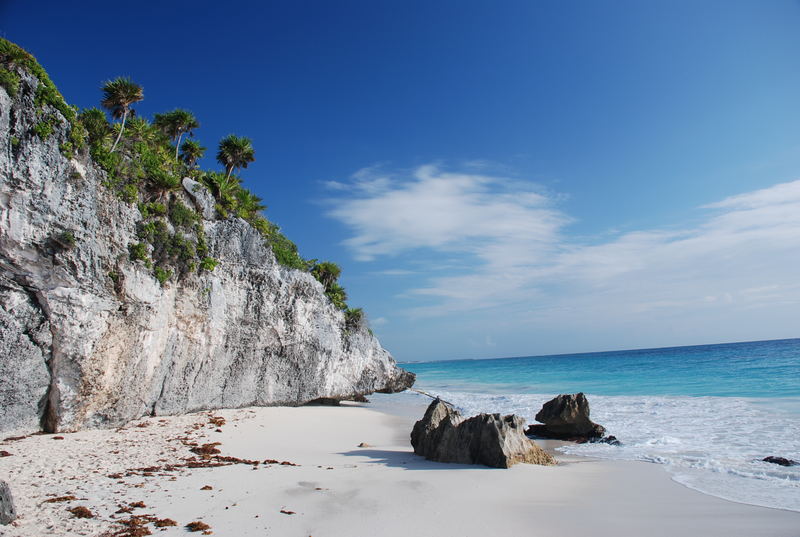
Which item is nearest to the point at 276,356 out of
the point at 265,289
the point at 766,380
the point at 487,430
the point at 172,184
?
the point at 265,289

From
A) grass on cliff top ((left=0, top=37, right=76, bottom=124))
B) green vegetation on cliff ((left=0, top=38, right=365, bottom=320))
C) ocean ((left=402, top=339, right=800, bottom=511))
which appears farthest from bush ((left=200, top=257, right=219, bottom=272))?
ocean ((left=402, top=339, right=800, bottom=511))

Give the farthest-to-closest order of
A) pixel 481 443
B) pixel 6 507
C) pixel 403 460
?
pixel 403 460 < pixel 481 443 < pixel 6 507

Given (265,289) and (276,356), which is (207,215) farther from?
(276,356)

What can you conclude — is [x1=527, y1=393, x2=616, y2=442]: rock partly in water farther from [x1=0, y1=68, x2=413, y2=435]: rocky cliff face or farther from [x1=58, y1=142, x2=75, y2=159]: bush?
[x1=58, y1=142, x2=75, y2=159]: bush

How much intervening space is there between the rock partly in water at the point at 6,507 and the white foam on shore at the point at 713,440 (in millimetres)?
11407

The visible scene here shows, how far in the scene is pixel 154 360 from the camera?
14.1 m

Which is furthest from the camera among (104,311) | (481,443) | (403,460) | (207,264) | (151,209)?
(207,264)

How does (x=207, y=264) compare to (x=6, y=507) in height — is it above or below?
above

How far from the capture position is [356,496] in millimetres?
7535

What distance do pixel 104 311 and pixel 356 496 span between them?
9.30 m

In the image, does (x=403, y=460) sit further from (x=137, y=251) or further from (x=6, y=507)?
(x=137, y=251)

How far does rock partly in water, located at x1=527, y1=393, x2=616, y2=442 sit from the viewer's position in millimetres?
13922

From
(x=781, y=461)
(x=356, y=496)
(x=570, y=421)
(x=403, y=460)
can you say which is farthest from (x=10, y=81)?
(x=781, y=461)

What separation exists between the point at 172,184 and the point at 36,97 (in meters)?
4.31
